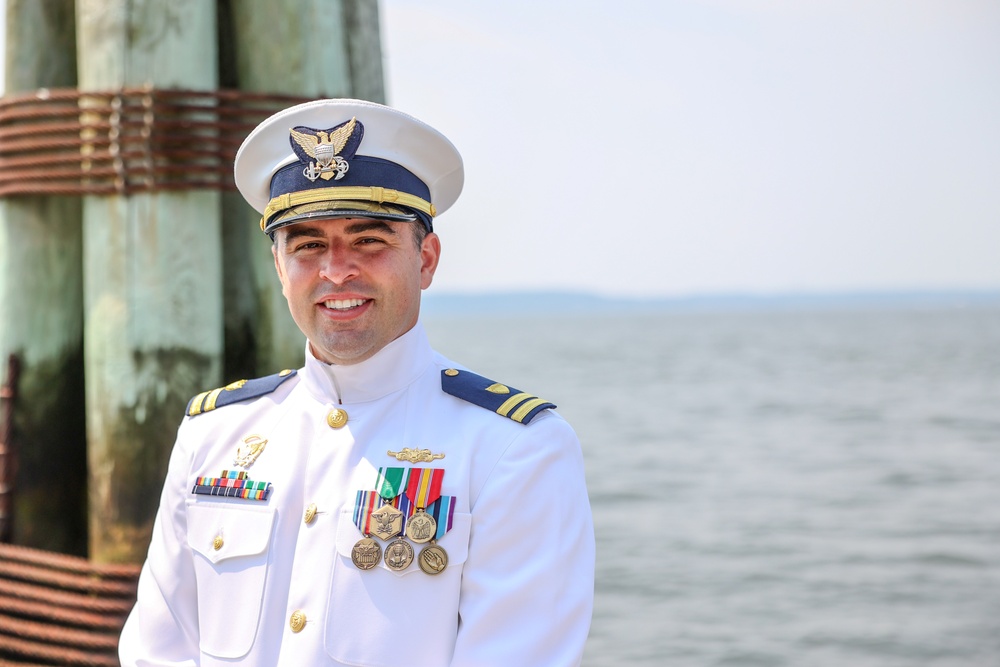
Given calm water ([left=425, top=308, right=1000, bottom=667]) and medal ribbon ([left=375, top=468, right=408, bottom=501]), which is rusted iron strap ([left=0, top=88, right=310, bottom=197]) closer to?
medal ribbon ([left=375, top=468, right=408, bottom=501])

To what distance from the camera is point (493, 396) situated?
2.27 m

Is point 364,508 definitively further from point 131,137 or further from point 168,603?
point 131,137

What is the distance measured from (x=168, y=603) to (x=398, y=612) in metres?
0.53

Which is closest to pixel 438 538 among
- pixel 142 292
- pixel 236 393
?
pixel 236 393

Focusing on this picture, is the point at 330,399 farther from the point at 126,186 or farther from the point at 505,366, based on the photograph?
the point at 505,366

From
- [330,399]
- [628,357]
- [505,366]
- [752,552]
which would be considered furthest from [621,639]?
[628,357]

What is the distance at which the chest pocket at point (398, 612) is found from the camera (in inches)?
80.7

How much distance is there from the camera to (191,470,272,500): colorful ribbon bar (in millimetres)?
2287

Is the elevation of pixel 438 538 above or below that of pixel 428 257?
below

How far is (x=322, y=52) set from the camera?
10.0 feet

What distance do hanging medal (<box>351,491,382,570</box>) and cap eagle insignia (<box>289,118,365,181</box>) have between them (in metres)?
0.61

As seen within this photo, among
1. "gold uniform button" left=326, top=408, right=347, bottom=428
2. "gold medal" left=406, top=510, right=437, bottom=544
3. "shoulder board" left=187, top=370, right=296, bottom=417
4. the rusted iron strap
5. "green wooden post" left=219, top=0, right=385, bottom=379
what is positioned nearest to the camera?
"gold medal" left=406, top=510, right=437, bottom=544

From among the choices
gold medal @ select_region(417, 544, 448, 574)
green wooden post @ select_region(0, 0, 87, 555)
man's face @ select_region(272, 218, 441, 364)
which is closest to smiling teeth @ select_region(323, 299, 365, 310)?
man's face @ select_region(272, 218, 441, 364)

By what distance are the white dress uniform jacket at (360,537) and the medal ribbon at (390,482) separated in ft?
0.05
